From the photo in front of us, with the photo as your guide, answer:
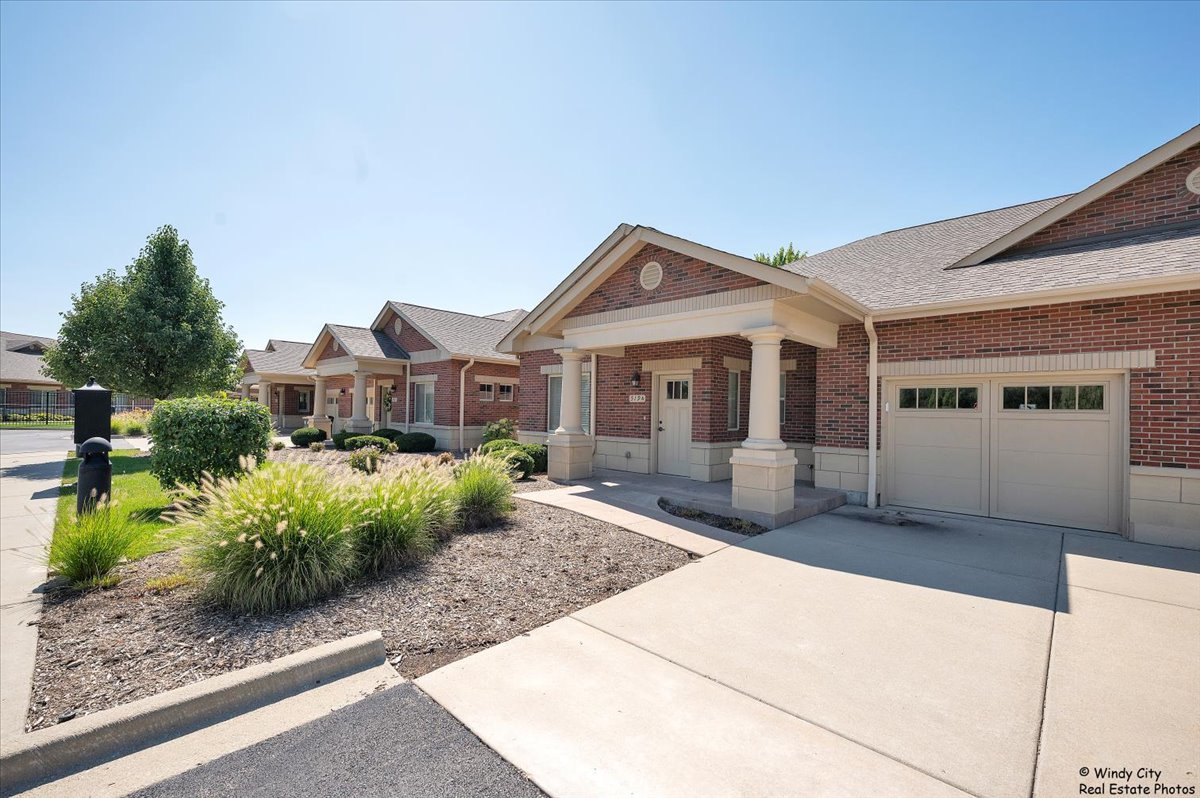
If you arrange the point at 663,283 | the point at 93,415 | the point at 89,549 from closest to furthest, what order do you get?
the point at 89,549 → the point at 93,415 → the point at 663,283

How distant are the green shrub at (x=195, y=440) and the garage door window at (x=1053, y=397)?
12.6 m

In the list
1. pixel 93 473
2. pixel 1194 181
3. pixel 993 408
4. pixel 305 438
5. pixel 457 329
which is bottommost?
pixel 305 438

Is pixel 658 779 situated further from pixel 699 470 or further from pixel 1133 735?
pixel 699 470

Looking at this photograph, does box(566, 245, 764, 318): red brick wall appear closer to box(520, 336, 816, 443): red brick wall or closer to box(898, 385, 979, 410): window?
box(520, 336, 816, 443): red brick wall

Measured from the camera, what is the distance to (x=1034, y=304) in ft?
27.6

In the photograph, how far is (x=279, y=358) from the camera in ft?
102

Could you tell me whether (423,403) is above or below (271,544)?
above

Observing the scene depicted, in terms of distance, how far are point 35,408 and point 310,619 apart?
155 ft

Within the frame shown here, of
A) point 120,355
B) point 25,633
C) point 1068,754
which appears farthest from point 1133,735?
point 120,355

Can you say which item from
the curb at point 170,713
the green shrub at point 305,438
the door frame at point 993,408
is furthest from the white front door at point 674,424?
the green shrub at point 305,438

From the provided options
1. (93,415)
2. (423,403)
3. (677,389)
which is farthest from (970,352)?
(423,403)

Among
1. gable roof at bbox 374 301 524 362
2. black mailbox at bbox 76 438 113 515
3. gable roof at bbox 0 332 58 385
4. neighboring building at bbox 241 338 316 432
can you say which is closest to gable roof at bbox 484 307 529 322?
gable roof at bbox 374 301 524 362

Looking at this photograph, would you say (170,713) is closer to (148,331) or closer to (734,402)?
(734,402)

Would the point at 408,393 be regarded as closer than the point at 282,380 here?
Yes
